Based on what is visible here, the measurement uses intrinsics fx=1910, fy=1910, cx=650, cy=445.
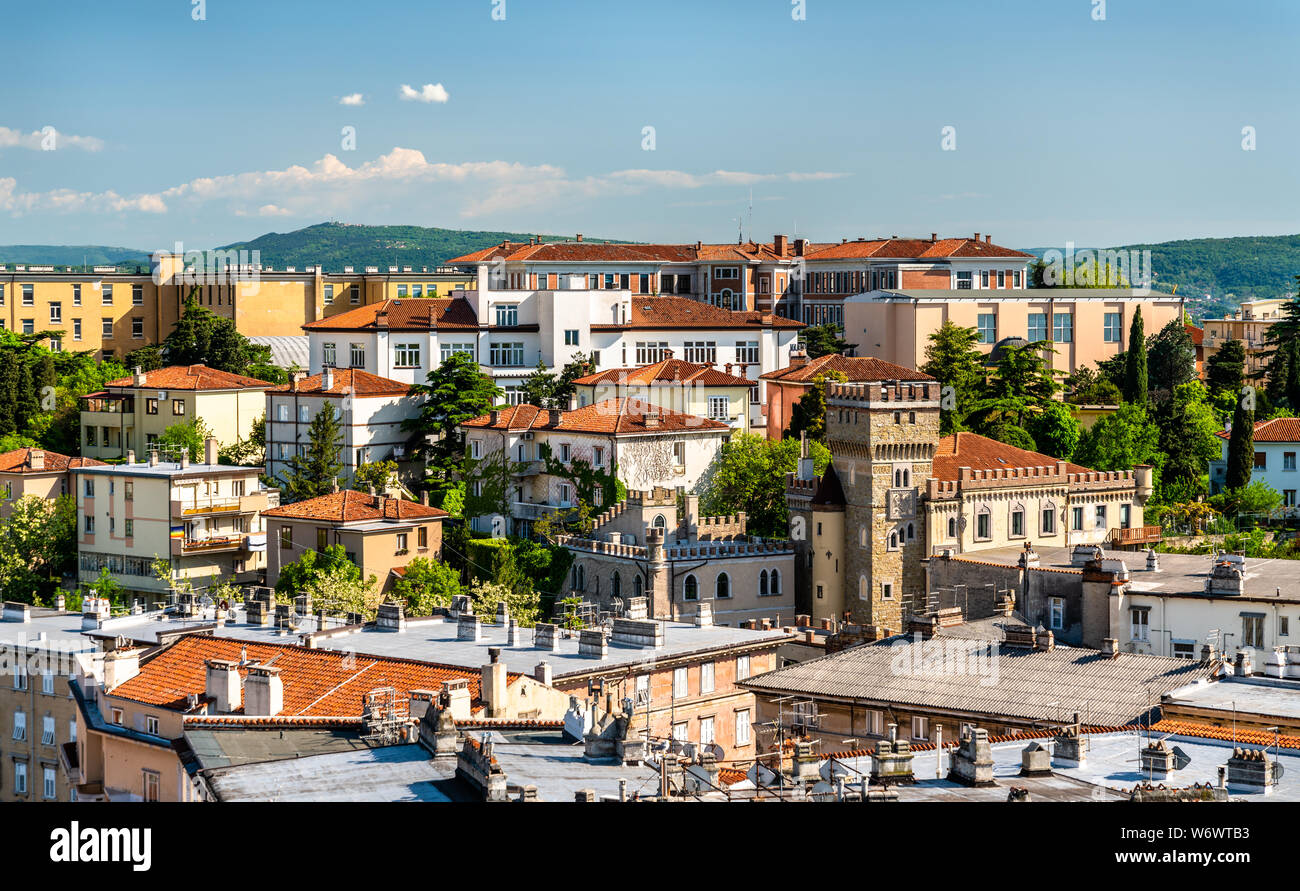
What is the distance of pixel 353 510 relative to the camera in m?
58.9

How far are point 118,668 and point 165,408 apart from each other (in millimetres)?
42016

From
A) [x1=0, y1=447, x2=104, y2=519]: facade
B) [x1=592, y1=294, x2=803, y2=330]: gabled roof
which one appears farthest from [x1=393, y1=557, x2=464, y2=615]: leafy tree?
[x1=592, y1=294, x2=803, y2=330]: gabled roof

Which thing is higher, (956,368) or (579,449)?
(956,368)

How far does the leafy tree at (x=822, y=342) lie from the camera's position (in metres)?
77.4

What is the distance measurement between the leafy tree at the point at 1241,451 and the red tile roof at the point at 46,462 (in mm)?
39155

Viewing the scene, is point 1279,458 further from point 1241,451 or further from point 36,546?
point 36,546

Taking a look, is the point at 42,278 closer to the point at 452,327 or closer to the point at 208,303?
the point at 208,303

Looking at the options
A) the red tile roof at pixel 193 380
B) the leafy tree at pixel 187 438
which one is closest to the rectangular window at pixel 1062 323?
the red tile roof at pixel 193 380

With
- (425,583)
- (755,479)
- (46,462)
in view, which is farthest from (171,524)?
(755,479)

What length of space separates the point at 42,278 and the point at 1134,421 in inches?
2116

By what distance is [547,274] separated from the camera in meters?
82.7

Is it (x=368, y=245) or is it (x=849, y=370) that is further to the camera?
(x=368, y=245)

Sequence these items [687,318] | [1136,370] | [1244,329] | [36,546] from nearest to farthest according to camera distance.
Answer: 1. [36,546]
2. [1136,370]
3. [687,318]
4. [1244,329]
